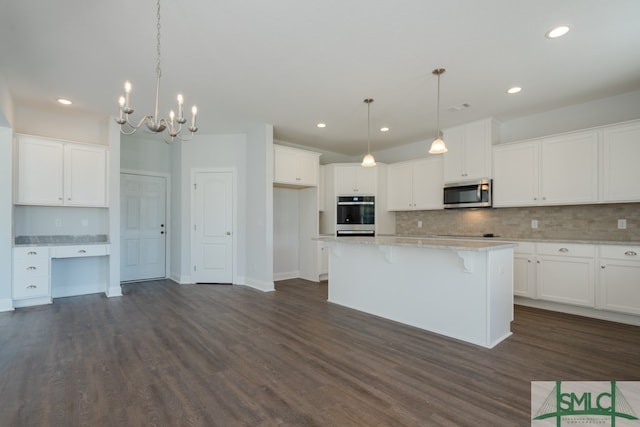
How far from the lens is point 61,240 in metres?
4.72

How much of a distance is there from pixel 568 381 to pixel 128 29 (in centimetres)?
438

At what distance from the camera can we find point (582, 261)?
3.80 m

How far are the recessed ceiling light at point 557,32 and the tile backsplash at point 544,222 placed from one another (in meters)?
2.58

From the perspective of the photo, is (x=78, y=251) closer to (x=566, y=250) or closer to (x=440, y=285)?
(x=440, y=285)

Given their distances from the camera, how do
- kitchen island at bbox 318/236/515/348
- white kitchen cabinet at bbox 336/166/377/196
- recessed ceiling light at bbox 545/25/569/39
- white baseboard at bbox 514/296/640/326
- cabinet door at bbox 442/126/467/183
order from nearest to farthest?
recessed ceiling light at bbox 545/25/569/39 < kitchen island at bbox 318/236/515/348 < white baseboard at bbox 514/296/640/326 < cabinet door at bbox 442/126/467/183 < white kitchen cabinet at bbox 336/166/377/196

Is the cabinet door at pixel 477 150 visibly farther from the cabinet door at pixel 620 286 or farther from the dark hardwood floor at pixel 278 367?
the dark hardwood floor at pixel 278 367

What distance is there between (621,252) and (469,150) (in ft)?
7.53

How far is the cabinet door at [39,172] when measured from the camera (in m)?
4.32

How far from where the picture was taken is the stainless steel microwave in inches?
189

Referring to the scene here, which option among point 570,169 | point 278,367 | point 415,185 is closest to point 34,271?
point 278,367

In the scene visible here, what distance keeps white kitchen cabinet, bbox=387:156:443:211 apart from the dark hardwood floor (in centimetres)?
242

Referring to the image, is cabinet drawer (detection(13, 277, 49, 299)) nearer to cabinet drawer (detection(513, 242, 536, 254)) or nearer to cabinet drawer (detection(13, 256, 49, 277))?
cabinet drawer (detection(13, 256, 49, 277))

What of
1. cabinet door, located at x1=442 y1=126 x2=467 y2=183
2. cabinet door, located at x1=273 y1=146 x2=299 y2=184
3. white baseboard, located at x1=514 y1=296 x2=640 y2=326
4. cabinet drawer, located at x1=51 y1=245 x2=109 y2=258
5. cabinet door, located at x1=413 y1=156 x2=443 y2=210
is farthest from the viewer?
cabinet door, located at x1=413 y1=156 x2=443 y2=210

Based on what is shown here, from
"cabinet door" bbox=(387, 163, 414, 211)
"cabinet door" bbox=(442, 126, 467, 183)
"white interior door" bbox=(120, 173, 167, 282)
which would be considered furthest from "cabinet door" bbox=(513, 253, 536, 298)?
"white interior door" bbox=(120, 173, 167, 282)
